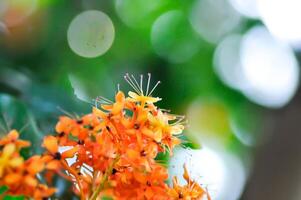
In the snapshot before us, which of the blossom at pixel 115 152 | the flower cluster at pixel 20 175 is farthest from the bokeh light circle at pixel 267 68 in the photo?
the flower cluster at pixel 20 175

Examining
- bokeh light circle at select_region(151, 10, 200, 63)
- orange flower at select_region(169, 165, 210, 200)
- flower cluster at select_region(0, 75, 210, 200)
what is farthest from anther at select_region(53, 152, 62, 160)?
bokeh light circle at select_region(151, 10, 200, 63)

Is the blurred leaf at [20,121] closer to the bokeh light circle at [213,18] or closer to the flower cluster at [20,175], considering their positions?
the flower cluster at [20,175]

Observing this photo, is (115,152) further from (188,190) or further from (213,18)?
(213,18)

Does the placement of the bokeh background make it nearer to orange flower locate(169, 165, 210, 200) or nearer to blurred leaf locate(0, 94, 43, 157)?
blurred leaf locate(0, 94, 43, 157)

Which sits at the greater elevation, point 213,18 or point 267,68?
point 213,18

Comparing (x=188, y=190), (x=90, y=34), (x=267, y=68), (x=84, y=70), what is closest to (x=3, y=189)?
(x=188, y=190)

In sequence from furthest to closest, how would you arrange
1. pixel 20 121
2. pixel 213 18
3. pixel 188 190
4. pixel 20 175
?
pixel 213 18 < pixel 20 121 < pixel 188 190 < pixel 20 175

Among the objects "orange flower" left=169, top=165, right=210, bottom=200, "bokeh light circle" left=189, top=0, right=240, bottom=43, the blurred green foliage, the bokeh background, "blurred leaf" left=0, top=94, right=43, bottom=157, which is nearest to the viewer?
"orange flower" left=169, top=165, right=210, bottom=200

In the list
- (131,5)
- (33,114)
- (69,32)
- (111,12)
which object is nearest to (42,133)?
(33,114)
